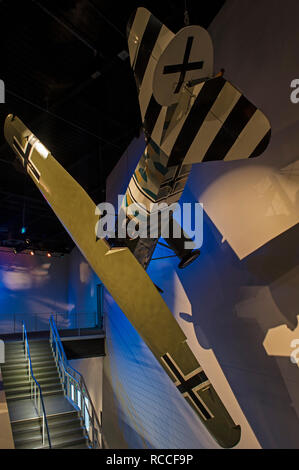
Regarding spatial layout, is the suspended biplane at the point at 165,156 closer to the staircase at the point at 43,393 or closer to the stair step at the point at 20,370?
the staircase at the point at 43,393

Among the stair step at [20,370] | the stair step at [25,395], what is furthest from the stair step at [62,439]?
the stair step at [20,370]

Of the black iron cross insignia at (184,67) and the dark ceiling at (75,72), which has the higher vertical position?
the dark ceiling at (75,72)

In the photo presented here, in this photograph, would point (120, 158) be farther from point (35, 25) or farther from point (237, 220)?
point (237, 220)

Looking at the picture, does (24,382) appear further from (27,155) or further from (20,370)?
(27,155)

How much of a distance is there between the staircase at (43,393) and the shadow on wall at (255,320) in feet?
12.4

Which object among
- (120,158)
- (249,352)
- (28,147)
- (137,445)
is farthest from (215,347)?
(120,158)

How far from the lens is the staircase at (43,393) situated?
4668mm

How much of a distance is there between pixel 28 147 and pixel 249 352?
2.82 metres

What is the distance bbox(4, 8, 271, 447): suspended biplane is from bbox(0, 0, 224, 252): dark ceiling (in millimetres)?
1690

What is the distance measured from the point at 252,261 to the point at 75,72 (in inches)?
176

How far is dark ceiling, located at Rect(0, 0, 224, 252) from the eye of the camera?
3729mm

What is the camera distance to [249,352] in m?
2.46

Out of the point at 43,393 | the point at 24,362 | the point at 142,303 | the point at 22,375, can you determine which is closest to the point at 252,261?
the point at 142,303

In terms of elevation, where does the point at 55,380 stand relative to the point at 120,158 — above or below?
below
